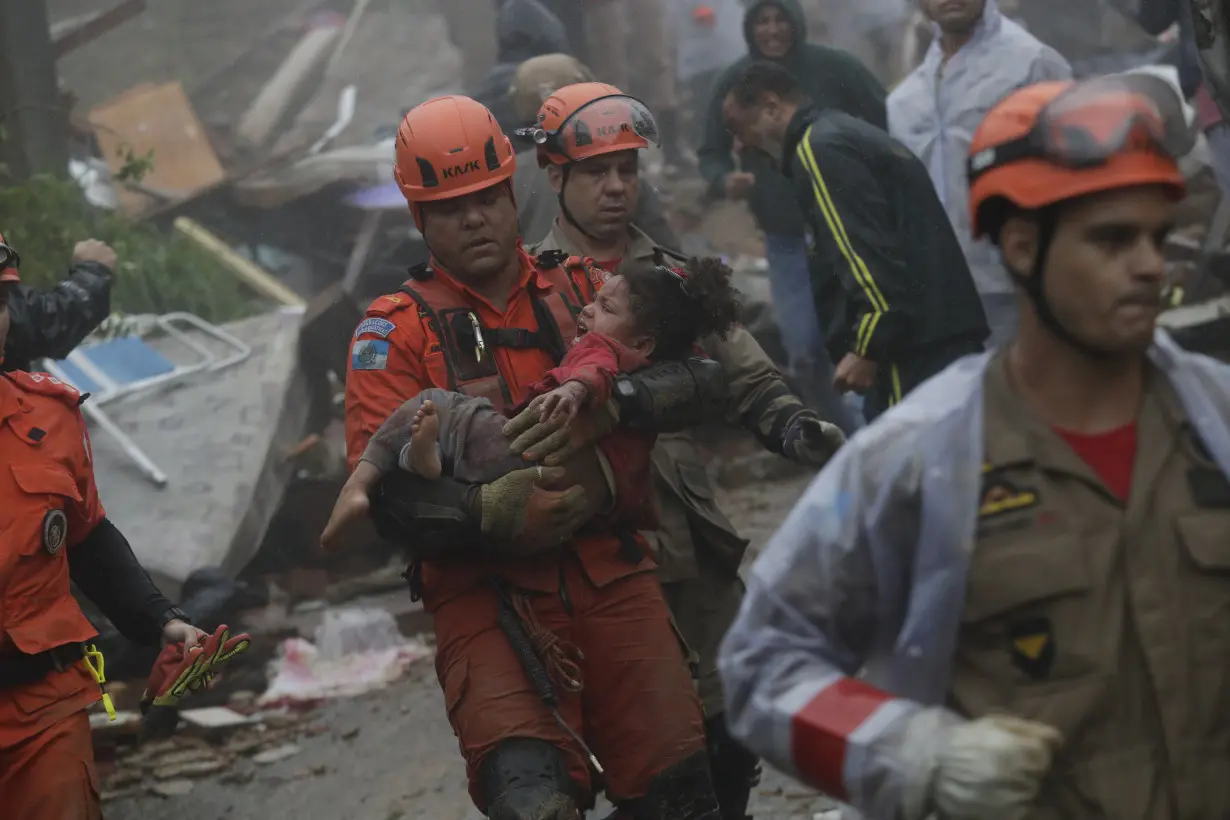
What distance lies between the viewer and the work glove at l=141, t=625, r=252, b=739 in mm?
3848

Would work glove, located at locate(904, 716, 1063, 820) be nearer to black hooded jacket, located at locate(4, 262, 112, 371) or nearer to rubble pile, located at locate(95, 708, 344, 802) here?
black hooded jacket, located at locate(4, 262, 112, 371)

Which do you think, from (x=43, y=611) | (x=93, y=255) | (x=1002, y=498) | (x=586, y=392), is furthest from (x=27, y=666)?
Answer: (x=1002, y=498)

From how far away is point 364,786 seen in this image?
5.99 metres

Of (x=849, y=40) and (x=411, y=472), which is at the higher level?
(x=411, y=472)

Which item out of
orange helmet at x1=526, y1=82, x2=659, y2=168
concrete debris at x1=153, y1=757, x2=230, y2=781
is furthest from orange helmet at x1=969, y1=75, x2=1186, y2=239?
concrete debris at x1=153, y1=757, x2=230, y2=781

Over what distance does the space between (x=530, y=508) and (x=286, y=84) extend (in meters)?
6.63

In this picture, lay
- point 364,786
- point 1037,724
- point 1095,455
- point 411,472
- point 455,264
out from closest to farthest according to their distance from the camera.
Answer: point 1037,724, point 1095,455, point 411,472, point 455,264, point 364,786

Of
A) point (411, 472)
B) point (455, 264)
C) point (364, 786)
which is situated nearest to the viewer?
point (411, 472)

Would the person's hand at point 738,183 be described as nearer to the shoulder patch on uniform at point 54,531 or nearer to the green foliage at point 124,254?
the green foliage at point 124,254

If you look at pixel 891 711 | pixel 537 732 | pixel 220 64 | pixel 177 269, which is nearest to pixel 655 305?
pixel 537 732

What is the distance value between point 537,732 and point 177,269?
5896 millimetres

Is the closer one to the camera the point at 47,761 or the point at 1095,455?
the point at 1095,455

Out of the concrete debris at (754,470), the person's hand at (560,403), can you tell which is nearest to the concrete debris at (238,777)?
the person's hand at (560,403)

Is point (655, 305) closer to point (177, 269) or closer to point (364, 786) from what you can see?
point (364, 786)
